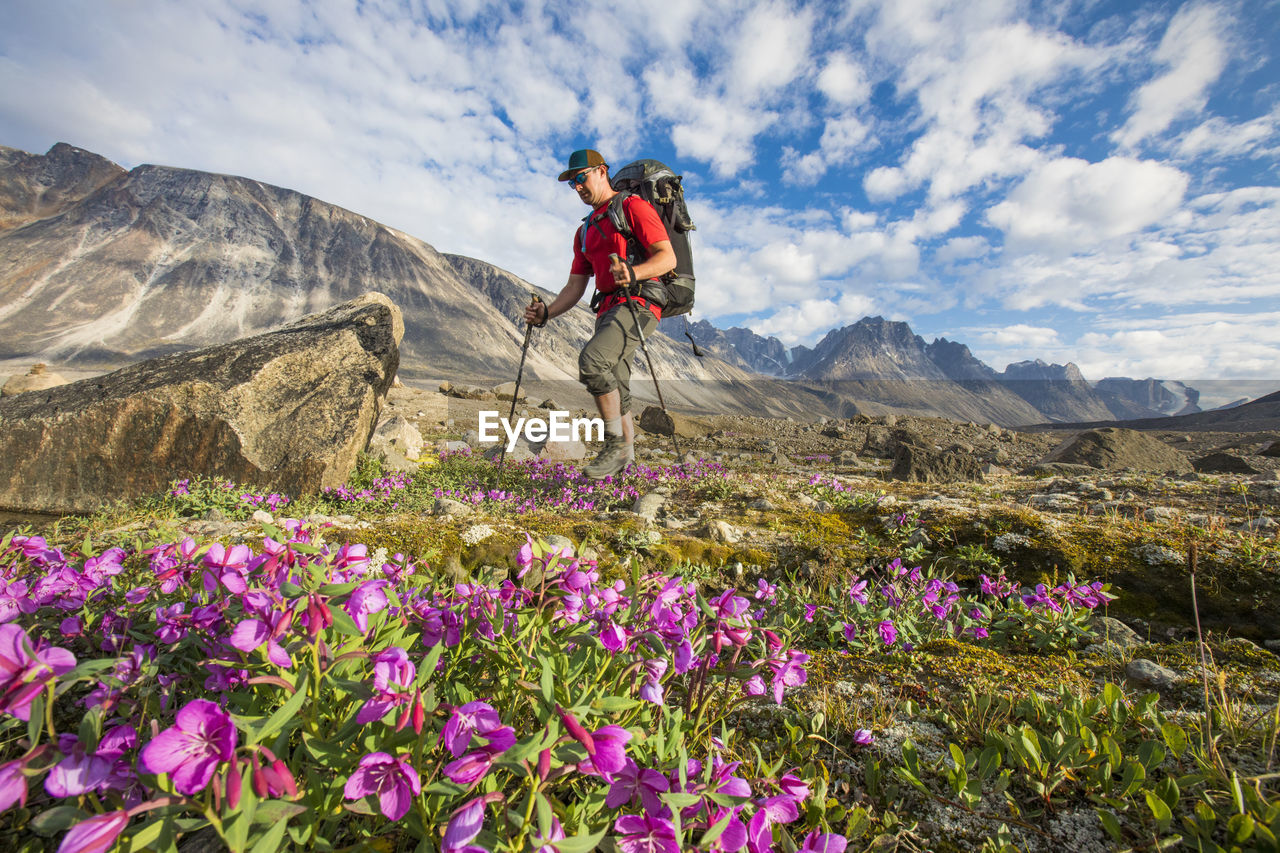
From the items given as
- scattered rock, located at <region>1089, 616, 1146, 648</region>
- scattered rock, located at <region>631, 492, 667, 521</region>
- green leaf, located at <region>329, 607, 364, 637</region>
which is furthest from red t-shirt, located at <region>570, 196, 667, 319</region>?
green leaf, located at <region>329, 607, 364, 637</region>

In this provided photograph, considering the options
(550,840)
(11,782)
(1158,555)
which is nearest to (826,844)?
(550,840)

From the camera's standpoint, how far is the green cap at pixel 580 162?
688 centimetres

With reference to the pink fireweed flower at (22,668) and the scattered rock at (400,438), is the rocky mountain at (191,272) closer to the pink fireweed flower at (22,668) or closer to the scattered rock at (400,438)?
the scattered rock at (400,438)

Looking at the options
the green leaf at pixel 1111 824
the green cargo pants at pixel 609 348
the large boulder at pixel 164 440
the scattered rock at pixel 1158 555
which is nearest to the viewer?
the green leaf at pixel 1111 824

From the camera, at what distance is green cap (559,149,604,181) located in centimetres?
688

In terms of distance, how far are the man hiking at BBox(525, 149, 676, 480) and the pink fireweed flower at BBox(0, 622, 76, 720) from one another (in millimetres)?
→ 5541

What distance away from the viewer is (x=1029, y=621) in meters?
2.89

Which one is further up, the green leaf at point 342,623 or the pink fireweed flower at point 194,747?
the green leaf at point 342,623

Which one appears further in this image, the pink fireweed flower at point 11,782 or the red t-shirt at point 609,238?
the red t-shirt at point 609,238

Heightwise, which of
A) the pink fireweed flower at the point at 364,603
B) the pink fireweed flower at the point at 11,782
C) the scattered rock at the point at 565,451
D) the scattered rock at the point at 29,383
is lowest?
the scattered rock at the point at 29,383

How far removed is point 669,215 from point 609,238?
1178mm

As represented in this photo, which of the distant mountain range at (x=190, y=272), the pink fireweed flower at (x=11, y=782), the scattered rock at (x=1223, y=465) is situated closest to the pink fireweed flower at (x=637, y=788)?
the pink fireweed flower at (x=11, y=782)

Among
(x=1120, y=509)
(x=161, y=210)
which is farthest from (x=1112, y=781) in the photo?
(x=161, y=210)

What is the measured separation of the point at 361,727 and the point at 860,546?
165 inches
